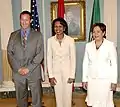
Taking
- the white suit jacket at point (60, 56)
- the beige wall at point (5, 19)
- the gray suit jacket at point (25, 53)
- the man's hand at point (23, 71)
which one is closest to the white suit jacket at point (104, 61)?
the white suit jacket at point (60, 56)

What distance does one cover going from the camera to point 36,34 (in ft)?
12.9

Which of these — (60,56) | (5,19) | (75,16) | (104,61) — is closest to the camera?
(104,61)

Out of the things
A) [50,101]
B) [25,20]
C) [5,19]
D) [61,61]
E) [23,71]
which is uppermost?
[5,19]

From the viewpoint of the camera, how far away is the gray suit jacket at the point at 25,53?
3893 mm

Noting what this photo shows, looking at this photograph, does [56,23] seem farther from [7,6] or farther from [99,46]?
[7,6]

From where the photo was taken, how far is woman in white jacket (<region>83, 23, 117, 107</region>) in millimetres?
3400

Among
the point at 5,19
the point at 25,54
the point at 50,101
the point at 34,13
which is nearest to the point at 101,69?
the point at 25,54

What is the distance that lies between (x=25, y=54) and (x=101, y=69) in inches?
43.5

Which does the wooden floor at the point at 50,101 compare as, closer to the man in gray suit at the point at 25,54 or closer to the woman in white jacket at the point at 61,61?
the woman in white jacket at the point at 61,61

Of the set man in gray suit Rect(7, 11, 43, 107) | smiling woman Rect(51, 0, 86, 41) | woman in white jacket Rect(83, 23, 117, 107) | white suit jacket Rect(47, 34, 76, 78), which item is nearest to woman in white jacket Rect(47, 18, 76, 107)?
white suit jacket Rect(47, 34, 76, 78)

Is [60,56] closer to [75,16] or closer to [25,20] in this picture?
[25,20]

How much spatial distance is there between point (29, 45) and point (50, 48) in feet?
→ 1.18

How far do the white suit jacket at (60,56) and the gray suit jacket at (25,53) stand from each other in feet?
0.68

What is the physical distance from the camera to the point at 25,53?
12.8ft
